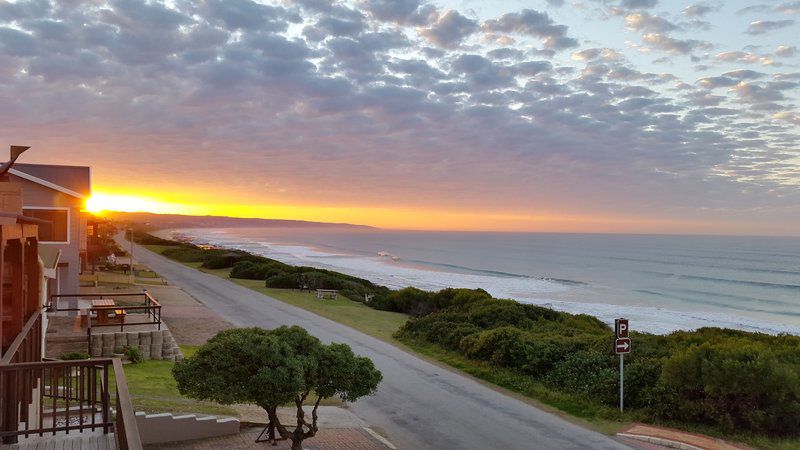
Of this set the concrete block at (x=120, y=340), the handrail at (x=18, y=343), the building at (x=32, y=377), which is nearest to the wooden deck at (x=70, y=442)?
the building at (x=32, y=377)

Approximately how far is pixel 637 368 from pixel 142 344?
1386cm

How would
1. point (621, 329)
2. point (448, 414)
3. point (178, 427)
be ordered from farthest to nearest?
point (621, 329), point (448, 414), point (178, 427)

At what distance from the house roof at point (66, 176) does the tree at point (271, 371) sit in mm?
16014

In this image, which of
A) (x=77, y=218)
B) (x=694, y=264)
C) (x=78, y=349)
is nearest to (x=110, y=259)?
(x=77, y=218)

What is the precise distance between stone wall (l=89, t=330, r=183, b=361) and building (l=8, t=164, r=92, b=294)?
6916mm

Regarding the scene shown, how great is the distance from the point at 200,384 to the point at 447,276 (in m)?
68.7

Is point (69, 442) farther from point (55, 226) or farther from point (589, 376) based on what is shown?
point (55, 226)

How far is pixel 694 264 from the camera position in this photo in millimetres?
101312

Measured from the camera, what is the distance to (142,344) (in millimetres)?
18344

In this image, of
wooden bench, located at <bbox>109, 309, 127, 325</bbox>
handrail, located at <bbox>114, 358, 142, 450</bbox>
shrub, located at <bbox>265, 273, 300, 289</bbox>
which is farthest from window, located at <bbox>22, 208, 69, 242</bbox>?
shrub, located at <bbox>265, 273, 300, 289</bbox>

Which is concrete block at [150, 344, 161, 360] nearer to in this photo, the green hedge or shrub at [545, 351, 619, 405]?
the green hedge

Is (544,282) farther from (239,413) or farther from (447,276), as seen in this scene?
(239,413)

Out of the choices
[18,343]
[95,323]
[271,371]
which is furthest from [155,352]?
[18,343]

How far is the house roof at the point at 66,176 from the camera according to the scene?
24.0m
